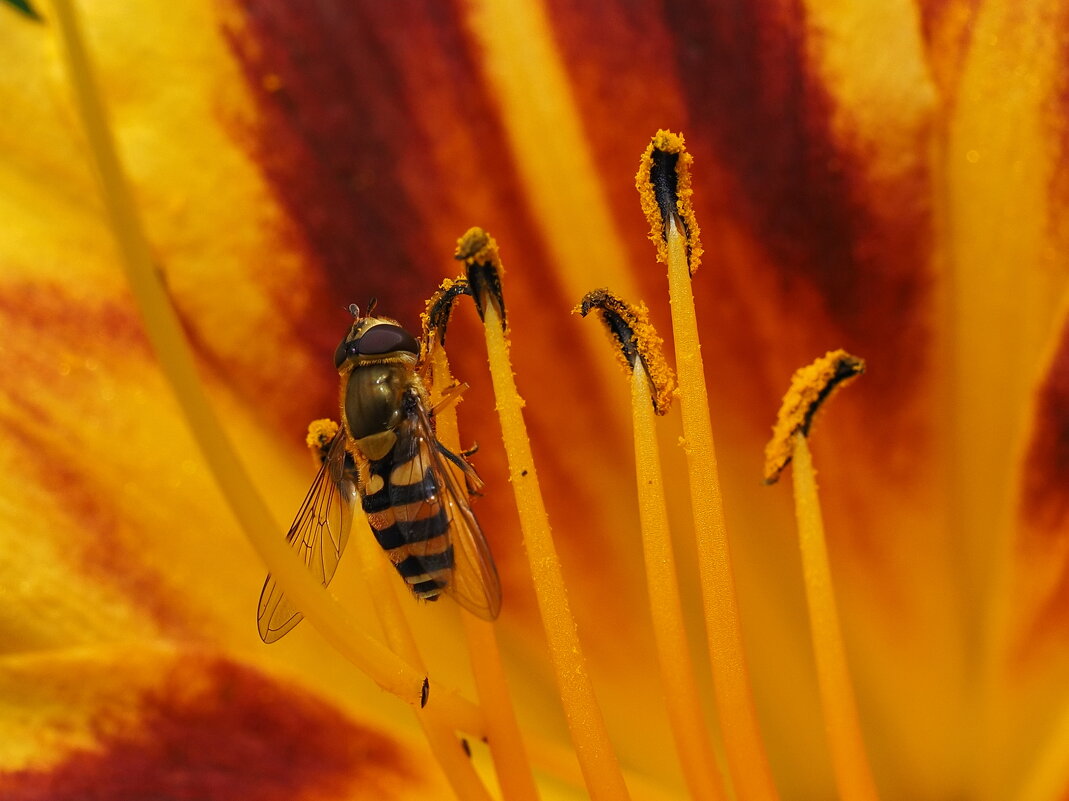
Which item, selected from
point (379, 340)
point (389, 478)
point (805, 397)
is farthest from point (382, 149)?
point (805, 397)

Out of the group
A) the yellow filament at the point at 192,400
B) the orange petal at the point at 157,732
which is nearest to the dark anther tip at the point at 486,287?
the yellow filament at the point at 192,400

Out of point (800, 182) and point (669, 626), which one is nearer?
point (669, 626)

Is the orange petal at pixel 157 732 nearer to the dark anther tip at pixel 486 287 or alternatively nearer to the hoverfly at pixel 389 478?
the hoverfly at pixel 389 478

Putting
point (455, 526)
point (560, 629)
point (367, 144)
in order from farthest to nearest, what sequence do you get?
point (367, 144)
point (455, 526)
point (560, 629)

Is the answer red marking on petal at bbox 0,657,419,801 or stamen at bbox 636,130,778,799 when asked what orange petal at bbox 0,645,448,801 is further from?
stamen at bbox 636,130,778,799

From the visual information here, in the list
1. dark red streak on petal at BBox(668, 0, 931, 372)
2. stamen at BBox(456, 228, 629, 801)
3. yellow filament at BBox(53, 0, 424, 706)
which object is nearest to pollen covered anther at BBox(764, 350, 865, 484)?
dark red streak on petal at BBox(668, 0, 931, 372)

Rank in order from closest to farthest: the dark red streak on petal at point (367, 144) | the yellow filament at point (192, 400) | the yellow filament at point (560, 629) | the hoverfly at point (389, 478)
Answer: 1. the yellow filament at point (192, 400)
2. the yellow filament at point (560, 629)
3. the hoverfly at point (389, 478)
4. the dark red streak on petal at point (367, 144)

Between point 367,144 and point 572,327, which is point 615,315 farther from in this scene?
point 367,144
